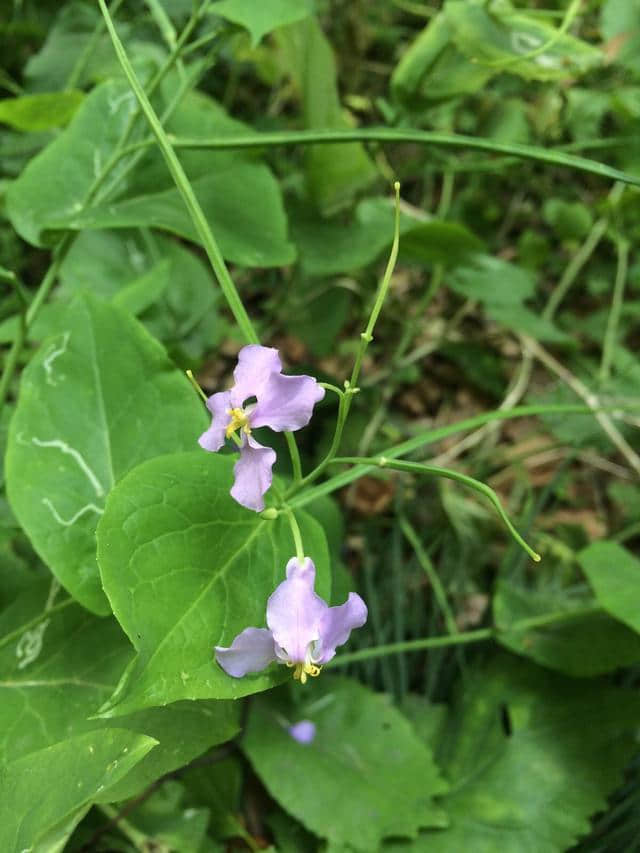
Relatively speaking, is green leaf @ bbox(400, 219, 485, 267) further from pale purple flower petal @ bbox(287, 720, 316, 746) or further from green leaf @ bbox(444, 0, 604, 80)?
pale purple flower petal @ bbox(287, 720, 316, 746)

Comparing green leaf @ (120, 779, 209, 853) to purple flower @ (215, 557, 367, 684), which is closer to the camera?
purple flower @ (215, 557, 367, 684)

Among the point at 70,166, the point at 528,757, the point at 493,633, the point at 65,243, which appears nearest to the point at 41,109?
the point at 70,166

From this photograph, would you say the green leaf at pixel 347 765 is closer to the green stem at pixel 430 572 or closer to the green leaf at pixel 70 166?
the green stem at pixel 430 572

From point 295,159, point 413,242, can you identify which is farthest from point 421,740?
point 295,159

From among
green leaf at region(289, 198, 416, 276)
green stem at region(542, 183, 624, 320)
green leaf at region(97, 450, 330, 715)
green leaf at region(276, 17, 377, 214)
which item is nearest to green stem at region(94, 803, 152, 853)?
green leaf at region(97, 450, 330, 715)

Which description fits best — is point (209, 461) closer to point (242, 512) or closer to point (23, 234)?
point (242, 512)
